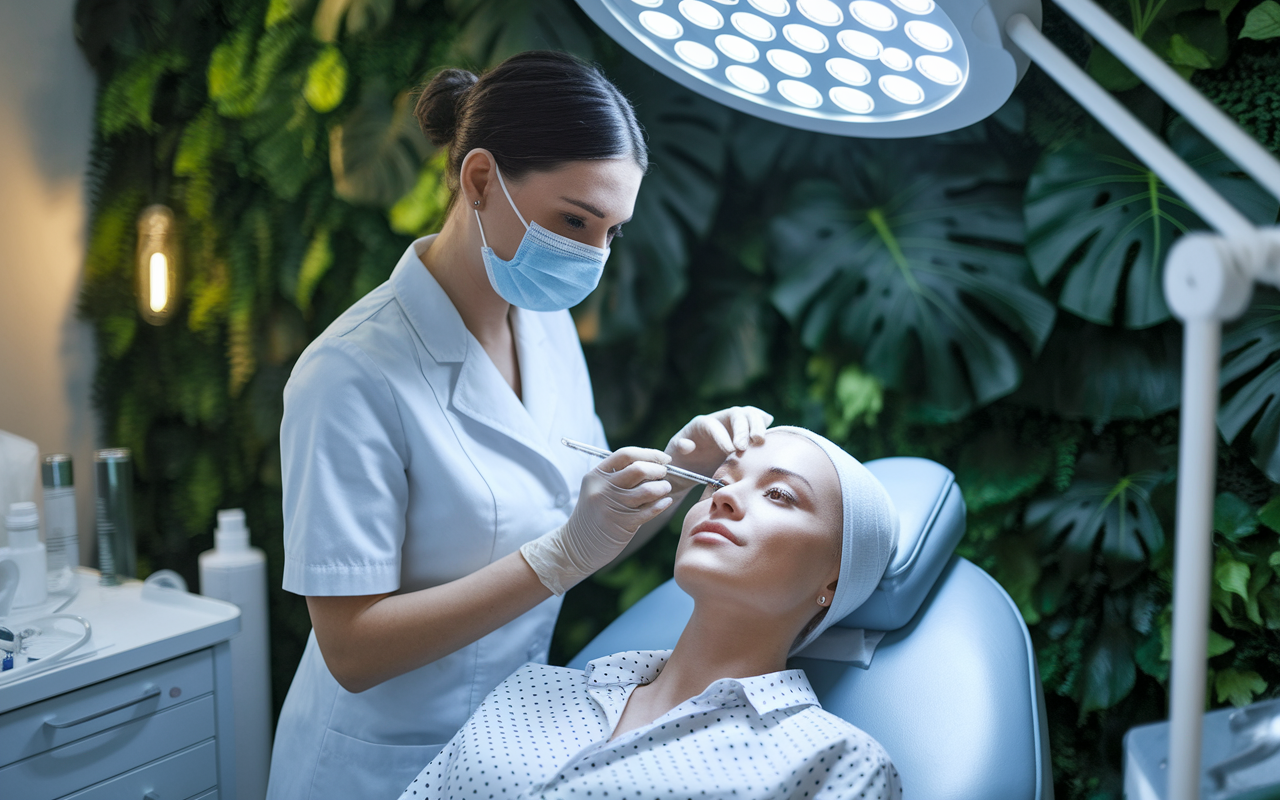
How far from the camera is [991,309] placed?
5.22ft

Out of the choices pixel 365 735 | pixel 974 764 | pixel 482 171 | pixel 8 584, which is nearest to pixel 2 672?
pixel 8 584

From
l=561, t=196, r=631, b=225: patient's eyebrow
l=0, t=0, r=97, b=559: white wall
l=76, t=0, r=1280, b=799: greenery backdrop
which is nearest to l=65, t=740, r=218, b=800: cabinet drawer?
l=76, t=0, r=1280, b=799: greenery backdrop

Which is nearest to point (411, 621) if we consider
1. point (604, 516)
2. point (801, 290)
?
point (604, 516)

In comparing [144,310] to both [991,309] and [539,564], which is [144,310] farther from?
[991,309]

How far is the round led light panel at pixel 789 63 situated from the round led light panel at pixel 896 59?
8 cm

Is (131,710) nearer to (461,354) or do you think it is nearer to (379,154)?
(461,354)

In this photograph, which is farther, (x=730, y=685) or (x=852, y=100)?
(x=730, y=685)

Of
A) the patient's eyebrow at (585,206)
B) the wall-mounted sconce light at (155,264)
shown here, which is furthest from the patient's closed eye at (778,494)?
the wall-mounted sconce light at (155,264)

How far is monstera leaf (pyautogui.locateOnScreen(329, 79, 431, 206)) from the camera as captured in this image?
1.93 m

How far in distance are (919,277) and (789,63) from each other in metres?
0.95

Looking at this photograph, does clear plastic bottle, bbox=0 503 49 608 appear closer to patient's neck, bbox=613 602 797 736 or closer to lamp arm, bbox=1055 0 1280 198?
patient's neck, bbox=613 602 797 736

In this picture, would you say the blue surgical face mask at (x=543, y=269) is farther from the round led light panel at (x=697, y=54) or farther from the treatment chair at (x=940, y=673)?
the treatment chair at (x=940, y=673)

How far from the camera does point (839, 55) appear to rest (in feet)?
2.54

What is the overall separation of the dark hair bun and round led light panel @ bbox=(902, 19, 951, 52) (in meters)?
0.80
